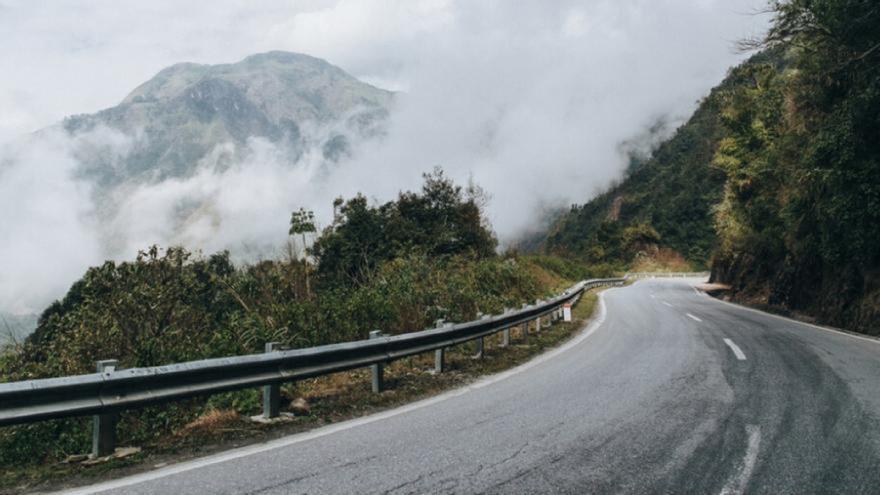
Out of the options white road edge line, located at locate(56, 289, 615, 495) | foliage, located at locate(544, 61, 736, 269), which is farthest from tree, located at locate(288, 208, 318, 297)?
foliage, located at locate(544, 61, 736, 269)

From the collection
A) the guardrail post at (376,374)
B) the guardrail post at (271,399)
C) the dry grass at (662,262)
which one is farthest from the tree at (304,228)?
the dry grass at (662,262)

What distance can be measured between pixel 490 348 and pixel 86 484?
7.73 meters

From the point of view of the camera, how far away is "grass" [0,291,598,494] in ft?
12.8

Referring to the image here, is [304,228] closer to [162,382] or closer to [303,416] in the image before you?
[303,416]

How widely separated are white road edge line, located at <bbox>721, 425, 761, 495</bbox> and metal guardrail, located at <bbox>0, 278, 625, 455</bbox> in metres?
3.95

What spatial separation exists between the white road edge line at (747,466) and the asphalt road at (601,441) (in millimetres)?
15

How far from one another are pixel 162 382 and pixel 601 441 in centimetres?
378

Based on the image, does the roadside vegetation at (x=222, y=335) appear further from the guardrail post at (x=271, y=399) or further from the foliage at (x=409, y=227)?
the foliage at (x=409, y=227)

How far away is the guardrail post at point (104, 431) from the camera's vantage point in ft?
13.9

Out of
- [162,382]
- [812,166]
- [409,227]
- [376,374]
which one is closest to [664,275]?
[409,227]

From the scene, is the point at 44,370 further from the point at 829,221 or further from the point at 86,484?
the point at 829,221

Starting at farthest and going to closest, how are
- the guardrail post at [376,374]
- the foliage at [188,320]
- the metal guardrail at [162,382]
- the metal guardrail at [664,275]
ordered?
the metal guardrail at [664,275] → the guardrail post at [376,374] → the foliage at [188,320] → the metal guardrail at [162,382]

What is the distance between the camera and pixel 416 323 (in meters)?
10.1

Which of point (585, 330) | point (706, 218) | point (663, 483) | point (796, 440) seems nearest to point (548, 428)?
point (663, 483)
